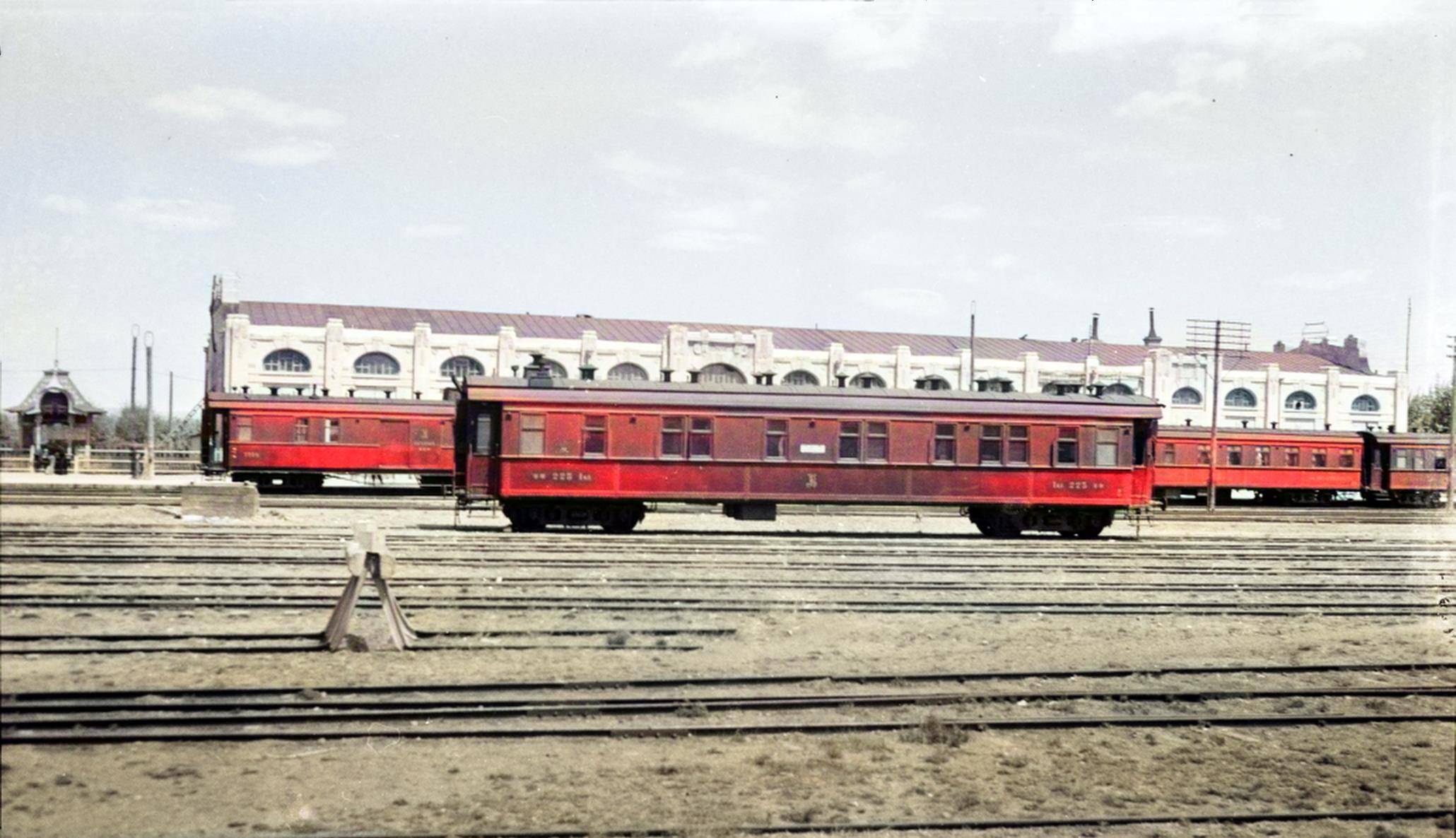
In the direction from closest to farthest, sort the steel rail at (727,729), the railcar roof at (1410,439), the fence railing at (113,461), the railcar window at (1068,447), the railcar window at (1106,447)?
the steel rail at (727,729)
the railcar window at (1068,447)
the railcar window at (1106,447)
the fence railing at (113,461)
the railcar roof at (1410,439)

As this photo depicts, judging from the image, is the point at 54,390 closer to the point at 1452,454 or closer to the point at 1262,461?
the point at 1262,461

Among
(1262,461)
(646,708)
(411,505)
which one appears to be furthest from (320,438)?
(1262,461)

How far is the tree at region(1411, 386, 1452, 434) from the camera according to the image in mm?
47219

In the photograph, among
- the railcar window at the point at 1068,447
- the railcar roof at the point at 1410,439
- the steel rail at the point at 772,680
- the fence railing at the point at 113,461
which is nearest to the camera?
the steel rail at the point at 772,680

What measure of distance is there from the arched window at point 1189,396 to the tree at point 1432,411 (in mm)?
9444

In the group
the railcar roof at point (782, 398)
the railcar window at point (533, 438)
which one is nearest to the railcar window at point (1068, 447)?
the railcar roof at point (782, 398)

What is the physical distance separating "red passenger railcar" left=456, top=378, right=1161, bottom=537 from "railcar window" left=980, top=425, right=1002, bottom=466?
30 mm

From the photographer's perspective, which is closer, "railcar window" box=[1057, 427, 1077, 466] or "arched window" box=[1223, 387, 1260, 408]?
"railcar window" box=[1057, 427, 1077, 466]

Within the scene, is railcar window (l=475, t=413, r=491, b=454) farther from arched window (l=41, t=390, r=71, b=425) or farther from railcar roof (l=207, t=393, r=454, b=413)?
railcar roof (l=207, t=393, r=454, b=413)

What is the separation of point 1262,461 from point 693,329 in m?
24.2

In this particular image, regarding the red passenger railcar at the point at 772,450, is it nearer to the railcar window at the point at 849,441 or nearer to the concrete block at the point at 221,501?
the railcar window at the point at 849,441

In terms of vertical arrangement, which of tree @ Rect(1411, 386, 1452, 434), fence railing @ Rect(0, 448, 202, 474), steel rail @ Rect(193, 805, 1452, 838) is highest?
tree @ Rect(1411, 386, 1452, 434)

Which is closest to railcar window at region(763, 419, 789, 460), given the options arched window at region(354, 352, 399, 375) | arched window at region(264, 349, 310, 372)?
arched window at region(264, 349, 310, 372)

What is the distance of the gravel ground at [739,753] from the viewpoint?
6.35 m
